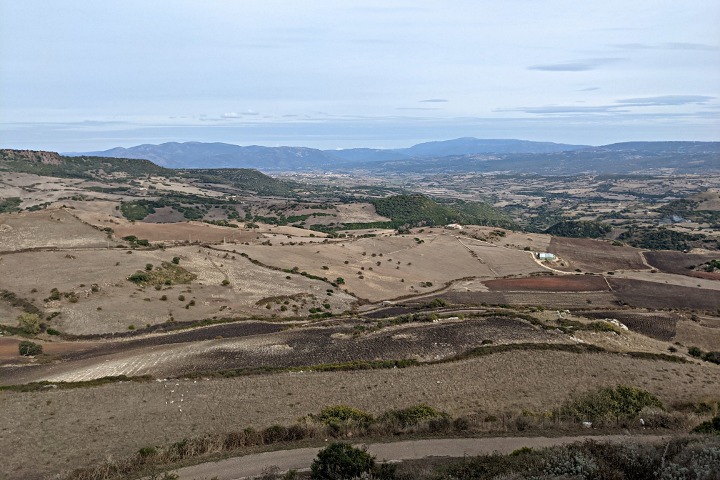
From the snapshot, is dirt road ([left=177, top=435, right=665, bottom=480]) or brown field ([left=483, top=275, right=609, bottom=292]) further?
brown field ([left=483, top=275, right=609, bottom=292])

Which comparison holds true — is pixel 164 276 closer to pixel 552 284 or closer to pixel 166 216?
pixel 552 284

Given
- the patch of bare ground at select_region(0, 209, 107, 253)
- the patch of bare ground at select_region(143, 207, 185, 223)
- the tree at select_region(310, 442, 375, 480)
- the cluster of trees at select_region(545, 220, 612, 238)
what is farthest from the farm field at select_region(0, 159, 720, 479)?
the cluster of trees at select_region(545, 220, 612, 238)

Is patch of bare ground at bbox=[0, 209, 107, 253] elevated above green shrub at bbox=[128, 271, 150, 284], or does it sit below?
above

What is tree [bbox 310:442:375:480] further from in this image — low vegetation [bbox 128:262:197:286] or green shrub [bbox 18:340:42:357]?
low vegetation [bbox 128:262:197:286]

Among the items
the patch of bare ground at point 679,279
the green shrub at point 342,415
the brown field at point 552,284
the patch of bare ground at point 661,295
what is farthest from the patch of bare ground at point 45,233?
the patch of bare ground at point 679,279

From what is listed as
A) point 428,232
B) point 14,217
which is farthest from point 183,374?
point 428,232
